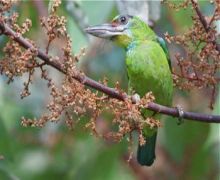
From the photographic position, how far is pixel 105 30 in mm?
2258

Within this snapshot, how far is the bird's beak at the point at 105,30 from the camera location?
2154 millimetres

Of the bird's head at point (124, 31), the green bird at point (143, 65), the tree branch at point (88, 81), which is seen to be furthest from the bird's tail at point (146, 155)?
the tree branch at point (88, 81)

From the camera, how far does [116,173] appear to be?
11.3ft

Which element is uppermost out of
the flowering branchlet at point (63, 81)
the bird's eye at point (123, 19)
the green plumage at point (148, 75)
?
the bird's eye at point (123, 19)

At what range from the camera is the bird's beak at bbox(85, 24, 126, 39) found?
2154 mm

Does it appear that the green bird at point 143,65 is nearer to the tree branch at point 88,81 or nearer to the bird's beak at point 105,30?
the bird's beak at point 105,30

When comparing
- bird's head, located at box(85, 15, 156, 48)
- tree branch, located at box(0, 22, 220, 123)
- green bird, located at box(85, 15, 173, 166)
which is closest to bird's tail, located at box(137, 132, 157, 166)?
green bird, located at box(85, 15, 173, 166)

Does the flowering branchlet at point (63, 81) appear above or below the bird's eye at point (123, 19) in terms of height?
below

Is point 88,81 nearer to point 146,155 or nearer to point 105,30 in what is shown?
point 105,30

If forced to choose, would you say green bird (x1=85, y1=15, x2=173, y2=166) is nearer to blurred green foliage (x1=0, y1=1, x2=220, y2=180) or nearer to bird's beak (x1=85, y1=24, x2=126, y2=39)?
bird's beak (x1=85, y1=24, x2=126, y2=39)

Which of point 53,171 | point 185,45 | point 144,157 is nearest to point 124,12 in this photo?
point 185,45

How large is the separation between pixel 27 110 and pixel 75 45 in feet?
5.14

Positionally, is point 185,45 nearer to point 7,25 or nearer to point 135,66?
Answer: point 7,25

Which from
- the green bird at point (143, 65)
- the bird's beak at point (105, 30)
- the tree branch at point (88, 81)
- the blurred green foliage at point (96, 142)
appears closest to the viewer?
the tree branch at point (88, 81)
